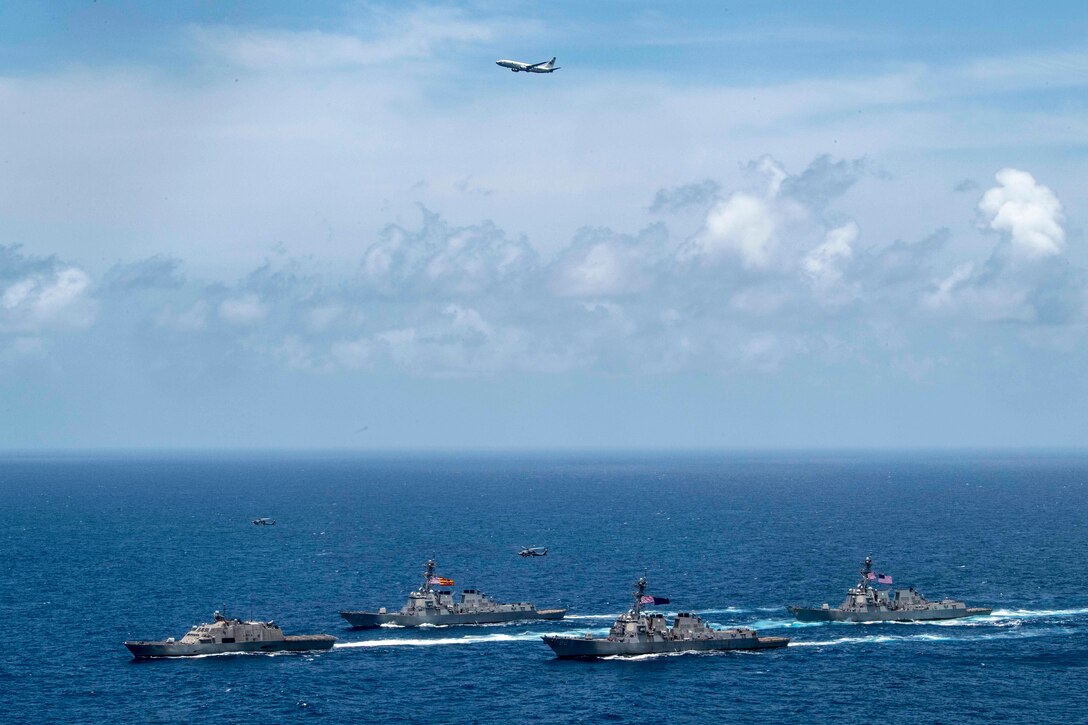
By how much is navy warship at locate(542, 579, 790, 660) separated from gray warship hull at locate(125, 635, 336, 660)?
3019cm

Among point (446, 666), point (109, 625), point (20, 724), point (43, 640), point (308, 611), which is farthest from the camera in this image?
point (308, 611)

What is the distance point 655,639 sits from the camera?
534ft

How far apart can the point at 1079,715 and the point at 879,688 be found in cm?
2153

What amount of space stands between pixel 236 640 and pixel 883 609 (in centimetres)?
9508

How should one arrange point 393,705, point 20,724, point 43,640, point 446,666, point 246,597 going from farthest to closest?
point 246,597, point 43,640, point 446,666, point 393,705, point 20,724

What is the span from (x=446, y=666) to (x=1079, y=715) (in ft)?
241

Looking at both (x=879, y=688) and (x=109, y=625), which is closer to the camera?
(x=879, y=688)

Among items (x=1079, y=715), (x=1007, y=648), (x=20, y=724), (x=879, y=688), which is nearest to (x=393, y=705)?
(x=20, y=724)

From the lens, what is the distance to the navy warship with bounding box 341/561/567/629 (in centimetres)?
18012

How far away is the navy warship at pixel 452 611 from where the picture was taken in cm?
18012

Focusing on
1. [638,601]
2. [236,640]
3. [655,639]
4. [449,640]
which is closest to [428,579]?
[449,640]

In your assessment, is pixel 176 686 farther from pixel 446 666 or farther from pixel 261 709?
pixel 446 666

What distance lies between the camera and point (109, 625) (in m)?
175

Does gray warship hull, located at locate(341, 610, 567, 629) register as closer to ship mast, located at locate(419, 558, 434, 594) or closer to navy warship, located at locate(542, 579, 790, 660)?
ship mast, located at locate(419, 558, 434, 594)
